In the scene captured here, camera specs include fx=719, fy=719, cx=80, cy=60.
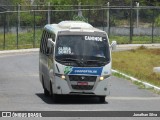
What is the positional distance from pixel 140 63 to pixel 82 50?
16950mm

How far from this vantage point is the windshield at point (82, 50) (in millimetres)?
20891

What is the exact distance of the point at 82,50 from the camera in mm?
21156

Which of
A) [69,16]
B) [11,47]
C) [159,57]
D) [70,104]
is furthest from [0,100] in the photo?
[69,16]

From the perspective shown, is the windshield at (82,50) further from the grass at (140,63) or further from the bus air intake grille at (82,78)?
the grass at (140,63)

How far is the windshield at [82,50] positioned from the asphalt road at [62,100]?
120cm

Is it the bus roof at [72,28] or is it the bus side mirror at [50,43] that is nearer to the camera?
the bus side mirror at [50,43]

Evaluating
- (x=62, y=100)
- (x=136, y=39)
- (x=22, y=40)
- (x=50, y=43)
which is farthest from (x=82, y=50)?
(x=136, y=39)

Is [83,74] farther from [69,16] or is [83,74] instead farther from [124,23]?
[124,23]

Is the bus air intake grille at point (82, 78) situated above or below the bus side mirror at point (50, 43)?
below

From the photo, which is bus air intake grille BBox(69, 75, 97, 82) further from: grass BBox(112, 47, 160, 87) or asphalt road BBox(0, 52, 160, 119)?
grass BBox(112, 47, 160, 87)

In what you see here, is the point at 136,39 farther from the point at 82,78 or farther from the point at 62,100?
the point at 82,78

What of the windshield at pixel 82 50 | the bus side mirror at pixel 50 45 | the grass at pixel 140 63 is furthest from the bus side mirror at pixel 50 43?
the grass at pixel 140 63

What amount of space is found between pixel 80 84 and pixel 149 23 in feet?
128

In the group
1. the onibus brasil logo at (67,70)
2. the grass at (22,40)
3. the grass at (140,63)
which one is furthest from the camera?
the grass at (22,40)
